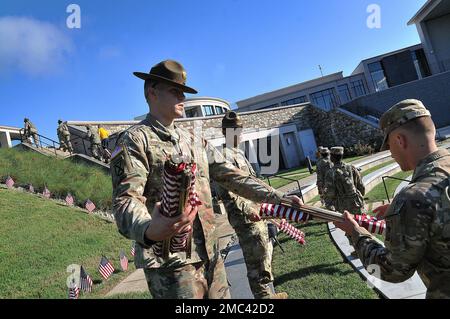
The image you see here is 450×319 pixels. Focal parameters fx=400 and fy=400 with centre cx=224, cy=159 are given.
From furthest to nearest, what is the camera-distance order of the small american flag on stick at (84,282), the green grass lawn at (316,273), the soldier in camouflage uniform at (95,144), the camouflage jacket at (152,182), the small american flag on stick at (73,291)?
the soldier in camouflage uniform at (95,144)
the small american flag on stick at (84,282)
the small american flag on stick at (73,291)
the green grass lawn at (316,273)
the camouflage jacket at (152,182)

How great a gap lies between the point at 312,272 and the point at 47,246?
25.7 ft

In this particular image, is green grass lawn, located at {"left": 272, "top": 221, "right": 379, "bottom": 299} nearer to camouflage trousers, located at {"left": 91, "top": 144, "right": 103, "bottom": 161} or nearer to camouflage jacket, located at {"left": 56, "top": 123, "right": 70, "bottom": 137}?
camouflage trousers, located at {"left": 91, "top": 144, "right": 103, "bottom": 161}

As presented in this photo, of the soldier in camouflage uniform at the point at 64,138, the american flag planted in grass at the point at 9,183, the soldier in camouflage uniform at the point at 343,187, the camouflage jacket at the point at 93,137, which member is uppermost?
the soldier in camouflage uniform at the point at 64,138

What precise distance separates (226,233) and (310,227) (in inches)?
108

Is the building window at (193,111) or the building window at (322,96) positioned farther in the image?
the building window at (193,111)

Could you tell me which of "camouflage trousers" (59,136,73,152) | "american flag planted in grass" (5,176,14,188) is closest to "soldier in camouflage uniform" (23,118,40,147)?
"camouflage trousers" (59,136,73,152)

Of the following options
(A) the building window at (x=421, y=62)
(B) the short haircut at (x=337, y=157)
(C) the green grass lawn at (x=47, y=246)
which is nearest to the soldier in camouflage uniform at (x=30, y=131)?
(C) the green grass lawn at (x=47, y=246)

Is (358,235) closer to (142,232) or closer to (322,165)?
(142,232)

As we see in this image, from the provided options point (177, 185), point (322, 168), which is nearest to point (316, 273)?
point (322, 168)

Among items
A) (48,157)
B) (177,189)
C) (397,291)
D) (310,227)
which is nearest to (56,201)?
(48,157)

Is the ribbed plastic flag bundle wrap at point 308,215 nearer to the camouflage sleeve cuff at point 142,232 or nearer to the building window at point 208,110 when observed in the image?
the camouflage sleeve cuff at point 142,232

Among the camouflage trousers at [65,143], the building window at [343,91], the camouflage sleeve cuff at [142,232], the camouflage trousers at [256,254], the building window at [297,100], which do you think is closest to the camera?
the camouflage sleeve cuff at [142,232]

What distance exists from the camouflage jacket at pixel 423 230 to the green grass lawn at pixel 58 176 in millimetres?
15557

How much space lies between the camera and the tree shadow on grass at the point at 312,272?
6484mm
